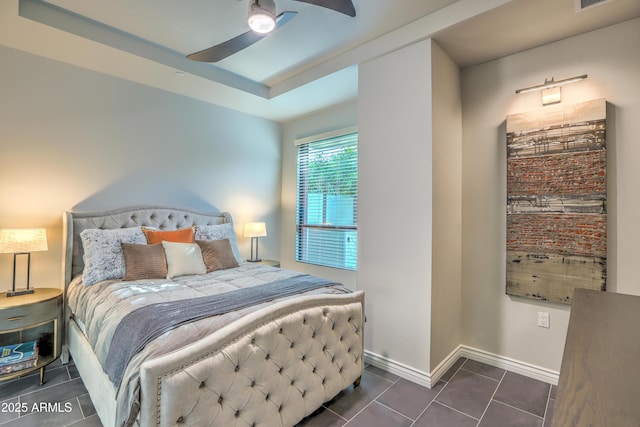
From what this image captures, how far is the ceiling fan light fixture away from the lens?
1.65 m

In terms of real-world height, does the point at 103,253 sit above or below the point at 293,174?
below

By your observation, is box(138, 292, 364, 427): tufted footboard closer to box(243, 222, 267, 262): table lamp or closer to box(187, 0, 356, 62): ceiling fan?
box(187, 0, 356, 62): ceiling fan

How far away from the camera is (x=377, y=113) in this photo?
265cm

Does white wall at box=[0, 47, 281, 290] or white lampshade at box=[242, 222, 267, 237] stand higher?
white wall at box=[0, 47, 281, 290]

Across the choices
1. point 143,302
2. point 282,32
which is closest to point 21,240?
point 143,302

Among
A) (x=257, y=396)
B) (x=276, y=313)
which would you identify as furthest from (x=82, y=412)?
(x=276, y=313)

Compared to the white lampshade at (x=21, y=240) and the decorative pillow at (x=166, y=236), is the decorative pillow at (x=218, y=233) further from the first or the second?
the white lampshade at (x=21, y=240)

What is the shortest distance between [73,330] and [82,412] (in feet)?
2.47

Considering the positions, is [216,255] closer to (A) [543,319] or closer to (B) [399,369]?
(B) [399,369]

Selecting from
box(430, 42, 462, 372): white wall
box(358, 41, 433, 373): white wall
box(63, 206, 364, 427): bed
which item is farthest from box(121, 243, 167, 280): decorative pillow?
box(430, 42, 462, 372): white wall

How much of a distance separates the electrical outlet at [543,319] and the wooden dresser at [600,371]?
1.50 m

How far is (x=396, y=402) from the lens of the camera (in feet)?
6.88

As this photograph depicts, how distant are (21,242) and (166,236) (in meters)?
1.01

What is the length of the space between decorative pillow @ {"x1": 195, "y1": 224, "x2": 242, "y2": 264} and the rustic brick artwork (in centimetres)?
261
